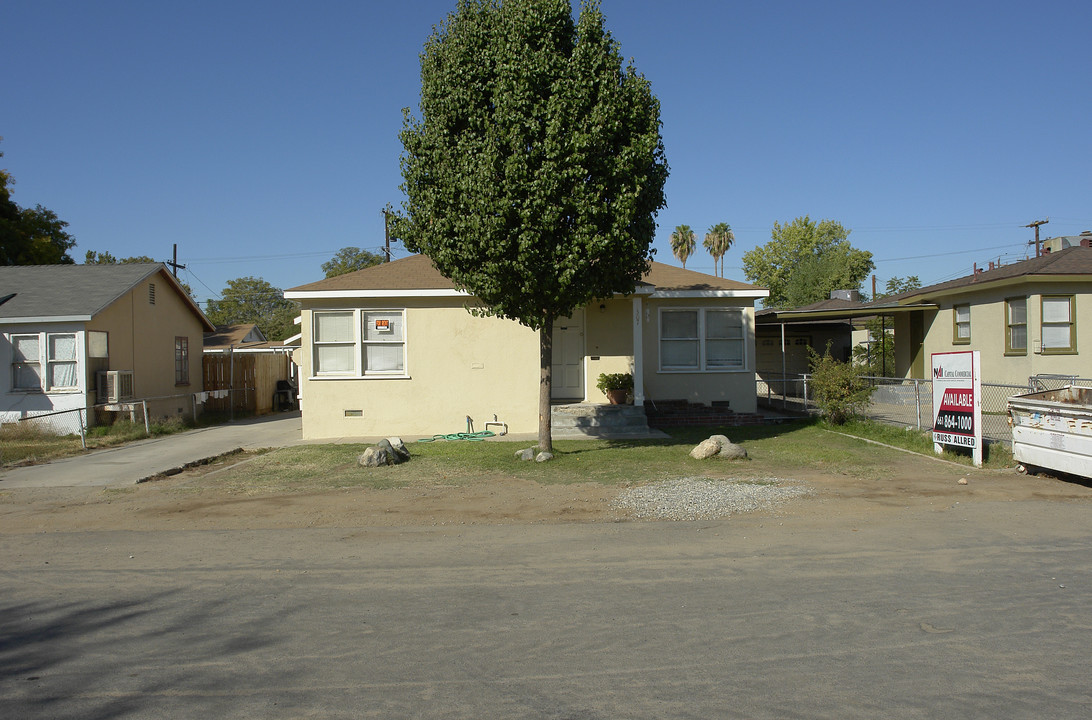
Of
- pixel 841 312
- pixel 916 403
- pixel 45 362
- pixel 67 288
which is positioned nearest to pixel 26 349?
pixel 45 362

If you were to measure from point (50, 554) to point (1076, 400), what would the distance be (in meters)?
13.5

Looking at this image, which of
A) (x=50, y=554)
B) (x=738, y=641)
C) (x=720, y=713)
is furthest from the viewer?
(x=50, y=554)

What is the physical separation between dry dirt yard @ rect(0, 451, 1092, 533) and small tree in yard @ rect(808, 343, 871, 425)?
437 centimetres

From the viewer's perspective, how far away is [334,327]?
55.2 ft

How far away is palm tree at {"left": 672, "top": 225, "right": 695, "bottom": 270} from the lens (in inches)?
2248

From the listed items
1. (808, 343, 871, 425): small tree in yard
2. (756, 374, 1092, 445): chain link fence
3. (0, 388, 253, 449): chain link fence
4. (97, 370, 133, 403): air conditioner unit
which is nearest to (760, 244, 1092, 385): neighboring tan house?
(756, 374, 1092, 445): chain link fence

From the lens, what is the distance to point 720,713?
3.71 metres

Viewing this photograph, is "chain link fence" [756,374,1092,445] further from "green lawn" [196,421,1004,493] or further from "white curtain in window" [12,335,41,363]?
"white curtain in window" [12,335,41,363]

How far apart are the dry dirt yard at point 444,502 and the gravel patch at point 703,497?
16 cm

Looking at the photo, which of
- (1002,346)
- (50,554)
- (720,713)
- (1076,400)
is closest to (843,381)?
(1076,400)

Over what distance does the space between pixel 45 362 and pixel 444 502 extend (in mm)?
14775

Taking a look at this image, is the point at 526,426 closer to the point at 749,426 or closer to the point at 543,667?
the point at 749,426

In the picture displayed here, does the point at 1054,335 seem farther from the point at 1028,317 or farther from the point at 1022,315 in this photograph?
the point at 1022,315

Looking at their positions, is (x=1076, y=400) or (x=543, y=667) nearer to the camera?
(x=543, y=667)
